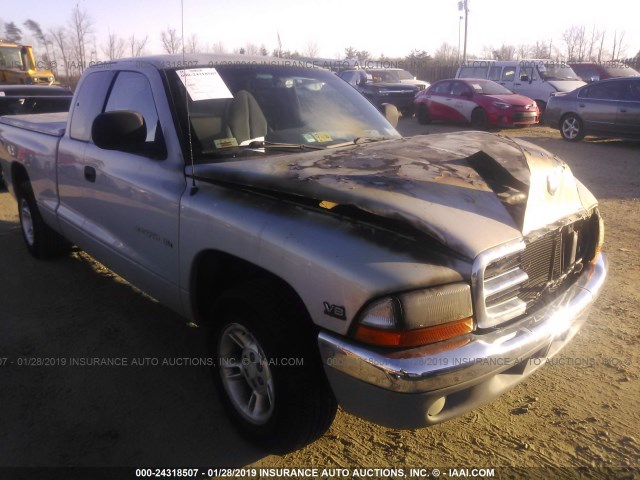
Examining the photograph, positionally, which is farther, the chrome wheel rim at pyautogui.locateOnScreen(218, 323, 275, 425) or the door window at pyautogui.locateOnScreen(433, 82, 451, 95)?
the door window at pyautogui.locateOnScreen(433, 82, 451, 95)

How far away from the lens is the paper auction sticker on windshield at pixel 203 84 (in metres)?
3.24

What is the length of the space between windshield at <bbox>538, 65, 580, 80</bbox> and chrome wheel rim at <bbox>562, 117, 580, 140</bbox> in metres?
4.69

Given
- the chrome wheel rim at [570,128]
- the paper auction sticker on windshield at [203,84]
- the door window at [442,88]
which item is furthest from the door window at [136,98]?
the door window at [442,88]

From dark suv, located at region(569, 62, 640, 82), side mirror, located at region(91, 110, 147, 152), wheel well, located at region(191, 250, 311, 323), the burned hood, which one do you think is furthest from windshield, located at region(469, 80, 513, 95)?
wheel well, located at region(191, 250, 311, 323)

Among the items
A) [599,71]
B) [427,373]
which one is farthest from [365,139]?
[599,71]

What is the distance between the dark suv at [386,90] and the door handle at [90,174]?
15.9 metres

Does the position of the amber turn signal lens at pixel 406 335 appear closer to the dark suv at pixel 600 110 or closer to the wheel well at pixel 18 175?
the wheel well at pixel 18 175

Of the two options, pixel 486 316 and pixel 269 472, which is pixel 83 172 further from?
pixel 486 316

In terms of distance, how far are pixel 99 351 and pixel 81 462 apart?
117 centimetres

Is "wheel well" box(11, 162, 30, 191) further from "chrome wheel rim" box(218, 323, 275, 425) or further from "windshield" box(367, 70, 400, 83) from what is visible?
"windshield" box(367, 70, 400, 83)

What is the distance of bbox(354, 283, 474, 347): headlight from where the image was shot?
2084 millimetres

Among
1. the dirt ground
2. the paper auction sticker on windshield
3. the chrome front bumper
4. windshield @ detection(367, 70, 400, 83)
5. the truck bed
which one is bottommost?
the dirt ground

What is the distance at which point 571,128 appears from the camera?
Answer: 44.1ft

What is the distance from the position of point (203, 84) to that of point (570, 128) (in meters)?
12.4
